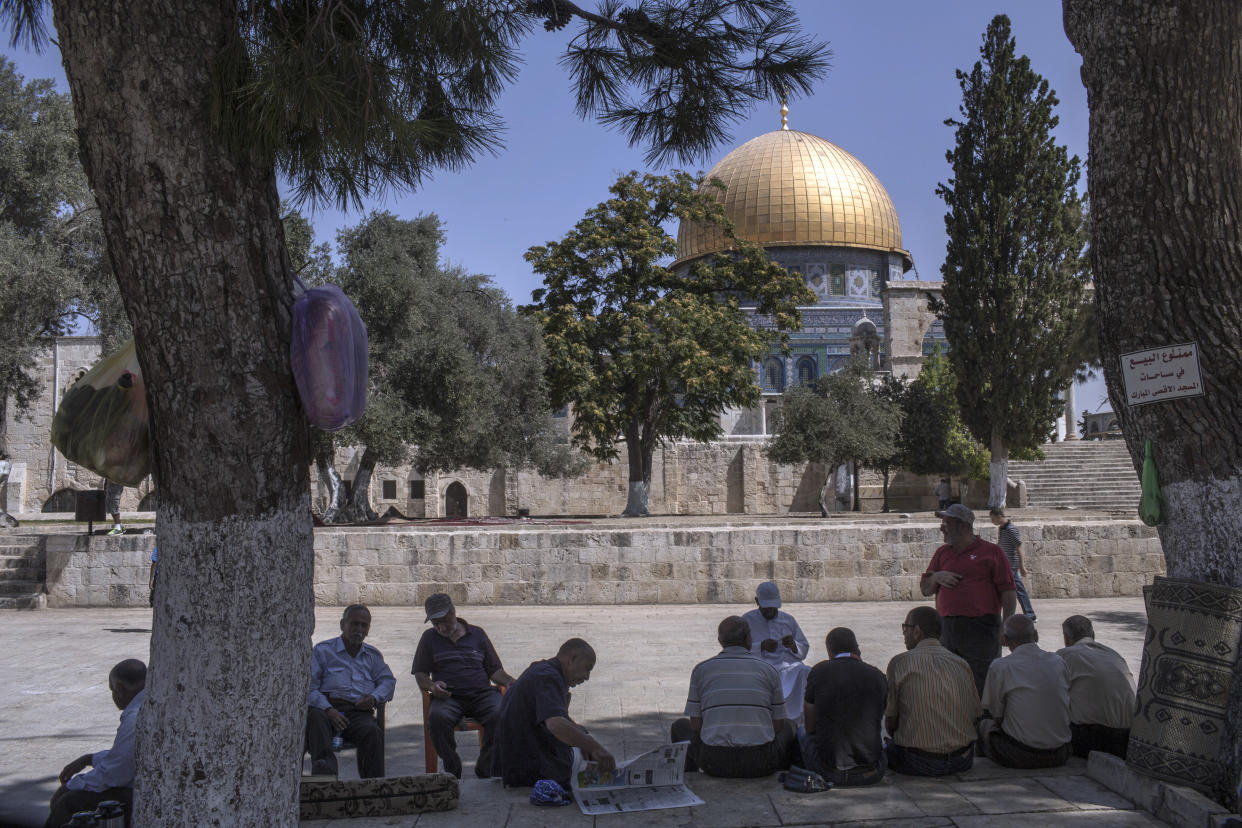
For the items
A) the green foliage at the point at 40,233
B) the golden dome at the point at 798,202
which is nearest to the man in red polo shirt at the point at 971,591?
the green foliage at the point at 40,233

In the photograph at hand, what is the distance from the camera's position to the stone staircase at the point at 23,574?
37.0ft

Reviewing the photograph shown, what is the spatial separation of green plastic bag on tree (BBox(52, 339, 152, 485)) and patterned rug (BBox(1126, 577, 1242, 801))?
3557mm

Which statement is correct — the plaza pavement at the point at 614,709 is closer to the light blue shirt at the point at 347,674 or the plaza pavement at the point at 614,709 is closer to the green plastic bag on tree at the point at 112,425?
the light blue shirt at the point at 347,674

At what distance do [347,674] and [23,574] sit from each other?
9165 mm

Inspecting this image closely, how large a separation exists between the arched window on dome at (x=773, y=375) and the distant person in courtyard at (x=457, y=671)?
3422cm

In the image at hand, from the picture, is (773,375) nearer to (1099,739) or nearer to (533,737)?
(1099,739)

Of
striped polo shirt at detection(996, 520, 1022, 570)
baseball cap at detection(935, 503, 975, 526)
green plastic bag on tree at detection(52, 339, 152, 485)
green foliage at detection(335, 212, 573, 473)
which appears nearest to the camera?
green plastic bag on tree at detection(52, 339, 152, 485)

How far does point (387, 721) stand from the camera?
6328 millimetres

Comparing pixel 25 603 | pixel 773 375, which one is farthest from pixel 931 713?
pixel 773 375

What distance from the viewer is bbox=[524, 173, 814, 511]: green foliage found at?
19.2 metres

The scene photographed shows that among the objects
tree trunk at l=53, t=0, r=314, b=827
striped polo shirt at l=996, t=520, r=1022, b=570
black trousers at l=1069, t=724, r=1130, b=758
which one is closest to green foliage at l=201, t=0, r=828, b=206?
tree trunk at l=53, t=0, r=314, b=827

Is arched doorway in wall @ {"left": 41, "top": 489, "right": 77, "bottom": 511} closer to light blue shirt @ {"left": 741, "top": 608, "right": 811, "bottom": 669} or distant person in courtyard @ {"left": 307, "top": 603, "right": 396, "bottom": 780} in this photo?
distant person in courtyard @ {"left": 307, "top": 603, "right": 396, "bottom": 780}

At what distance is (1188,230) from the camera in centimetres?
374

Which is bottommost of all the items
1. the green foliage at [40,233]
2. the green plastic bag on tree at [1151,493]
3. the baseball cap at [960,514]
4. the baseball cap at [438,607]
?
the baseball cap at [438,607]
